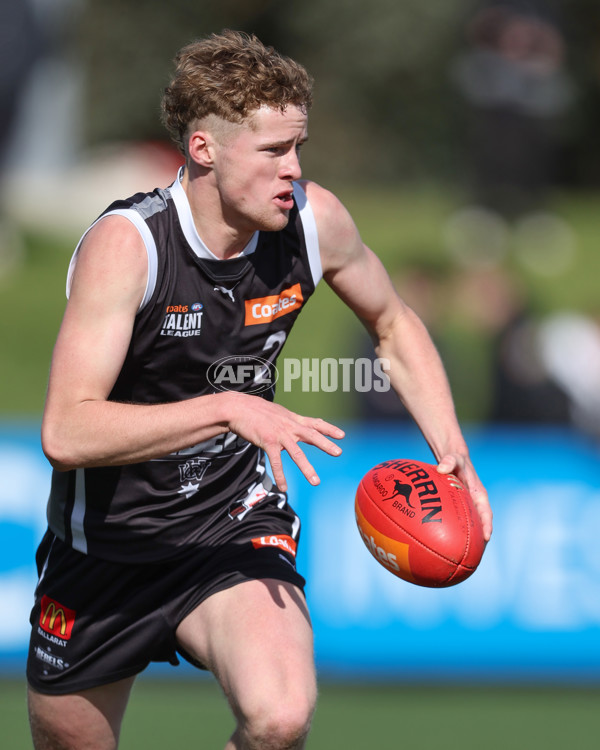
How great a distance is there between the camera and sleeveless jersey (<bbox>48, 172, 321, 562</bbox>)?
3.61m

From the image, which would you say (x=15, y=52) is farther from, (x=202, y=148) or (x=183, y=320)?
(x=183, y=320)

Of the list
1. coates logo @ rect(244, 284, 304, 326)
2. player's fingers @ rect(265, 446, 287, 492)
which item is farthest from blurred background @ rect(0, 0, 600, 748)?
player's fingers @ rect(265, 446, 287, 492)

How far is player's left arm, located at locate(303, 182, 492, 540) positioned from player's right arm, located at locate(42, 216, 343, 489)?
2.80 ft

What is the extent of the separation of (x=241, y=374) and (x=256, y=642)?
0.96 m

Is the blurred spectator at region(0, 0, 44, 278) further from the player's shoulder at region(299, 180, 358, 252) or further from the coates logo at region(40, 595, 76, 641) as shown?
the coates logo at region(40, 595, 76, 641)

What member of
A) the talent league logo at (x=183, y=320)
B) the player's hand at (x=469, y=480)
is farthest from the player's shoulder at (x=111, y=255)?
the player's hand at (x=469, y=480)

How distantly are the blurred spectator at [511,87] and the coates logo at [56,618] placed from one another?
10362mm

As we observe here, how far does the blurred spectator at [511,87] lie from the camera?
42.4 feet

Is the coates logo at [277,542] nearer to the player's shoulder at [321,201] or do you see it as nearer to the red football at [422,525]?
the red football at [422,525]

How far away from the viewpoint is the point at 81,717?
3.93 metres

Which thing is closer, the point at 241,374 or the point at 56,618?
the point at 241,374

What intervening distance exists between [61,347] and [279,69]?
1165mm

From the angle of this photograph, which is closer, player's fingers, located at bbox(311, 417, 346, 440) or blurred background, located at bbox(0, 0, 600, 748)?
player's fingers, located at bbox(311, 417, 346, 440)

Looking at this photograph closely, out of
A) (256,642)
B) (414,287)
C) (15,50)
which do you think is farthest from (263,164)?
(15,50)
